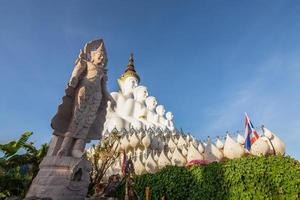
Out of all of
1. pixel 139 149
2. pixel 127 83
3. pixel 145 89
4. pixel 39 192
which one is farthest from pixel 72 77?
pixel 127 83

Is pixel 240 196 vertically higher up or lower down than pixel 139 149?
lower down

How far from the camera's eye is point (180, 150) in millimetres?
18188

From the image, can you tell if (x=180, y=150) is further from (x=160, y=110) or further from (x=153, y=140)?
(x=160, y=110)

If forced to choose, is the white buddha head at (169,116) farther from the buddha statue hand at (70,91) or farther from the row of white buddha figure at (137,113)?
the buddha statue hand at (70,91)

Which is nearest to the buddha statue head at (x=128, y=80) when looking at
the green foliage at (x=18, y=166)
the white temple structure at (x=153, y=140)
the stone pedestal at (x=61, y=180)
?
the white temple structure at (x=153, y=140)

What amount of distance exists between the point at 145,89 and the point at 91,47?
26.6m

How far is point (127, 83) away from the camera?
3703cm

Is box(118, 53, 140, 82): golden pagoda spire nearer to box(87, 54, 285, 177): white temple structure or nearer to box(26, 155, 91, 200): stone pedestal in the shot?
box(87, 54, 285, 177): white temple structure

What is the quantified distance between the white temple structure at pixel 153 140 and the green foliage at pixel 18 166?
14.6 feet

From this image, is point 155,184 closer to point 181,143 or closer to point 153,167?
point 153,167

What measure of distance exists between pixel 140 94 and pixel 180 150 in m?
16.2

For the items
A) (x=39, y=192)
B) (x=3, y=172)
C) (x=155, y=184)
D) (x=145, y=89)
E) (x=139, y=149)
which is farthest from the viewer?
(x=145, y=89)

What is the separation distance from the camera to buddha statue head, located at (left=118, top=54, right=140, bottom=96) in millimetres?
36144

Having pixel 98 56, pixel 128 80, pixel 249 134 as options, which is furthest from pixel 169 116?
pixel 98 56
